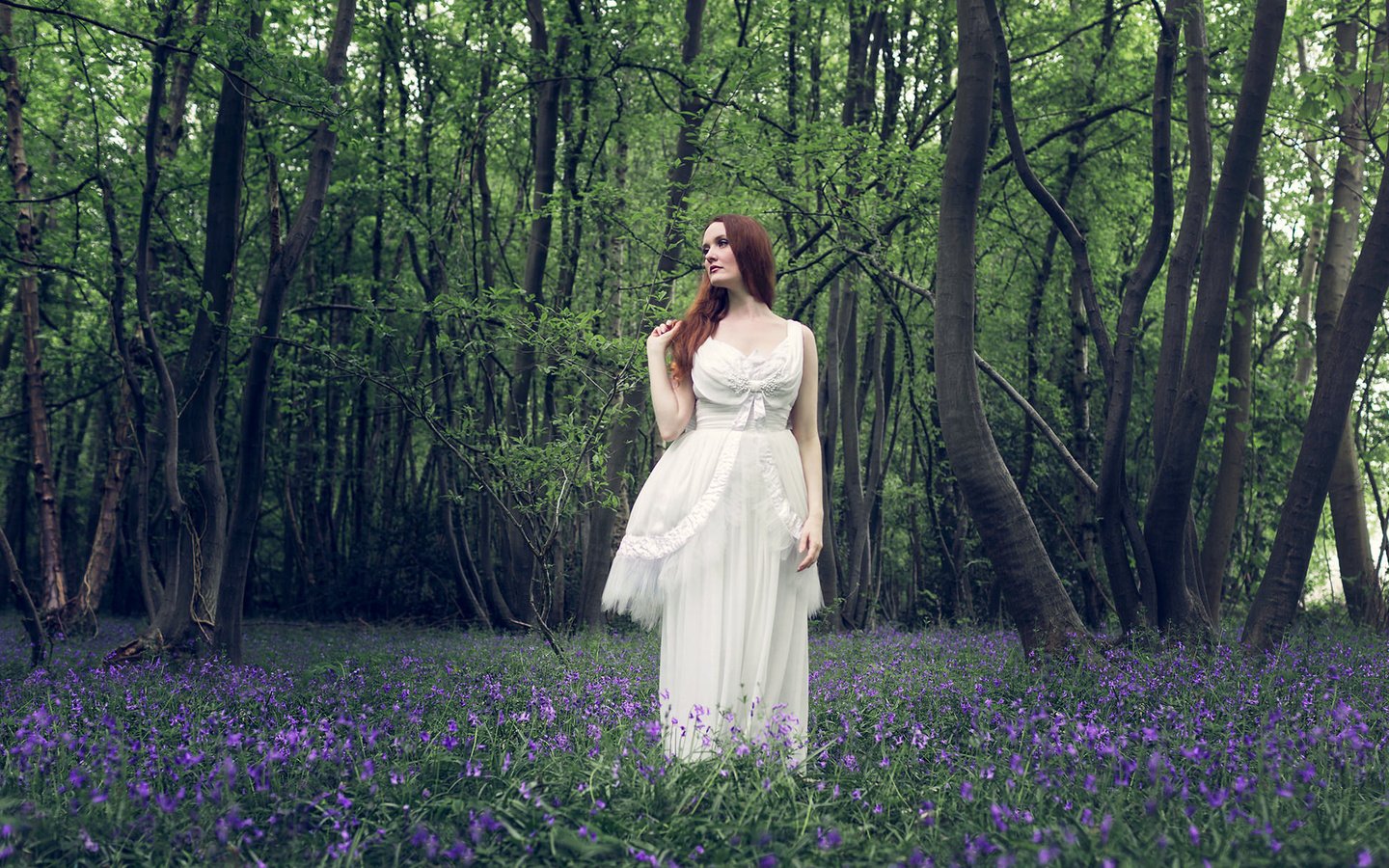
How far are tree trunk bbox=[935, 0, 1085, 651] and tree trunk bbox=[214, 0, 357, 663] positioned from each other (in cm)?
440

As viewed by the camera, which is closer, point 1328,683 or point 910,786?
point 910,786

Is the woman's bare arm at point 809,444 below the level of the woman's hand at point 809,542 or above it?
above

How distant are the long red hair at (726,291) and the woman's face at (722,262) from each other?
2cm

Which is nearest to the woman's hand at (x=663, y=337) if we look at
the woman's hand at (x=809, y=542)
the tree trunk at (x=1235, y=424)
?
the woman's hand at (x=809, y=542)

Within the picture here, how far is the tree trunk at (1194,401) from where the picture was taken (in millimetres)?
7410

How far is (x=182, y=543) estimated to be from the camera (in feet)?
26.3

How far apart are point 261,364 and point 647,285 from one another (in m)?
3.01

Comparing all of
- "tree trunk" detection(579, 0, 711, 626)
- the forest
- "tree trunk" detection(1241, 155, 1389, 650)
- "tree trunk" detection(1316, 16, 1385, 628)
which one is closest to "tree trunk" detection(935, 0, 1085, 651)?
the forest

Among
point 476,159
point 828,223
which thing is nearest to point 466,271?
point 476,159

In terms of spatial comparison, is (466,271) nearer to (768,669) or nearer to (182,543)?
(182,543)

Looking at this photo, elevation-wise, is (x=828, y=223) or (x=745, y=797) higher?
(x=828, y=223)

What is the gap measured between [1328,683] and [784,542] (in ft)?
12.1

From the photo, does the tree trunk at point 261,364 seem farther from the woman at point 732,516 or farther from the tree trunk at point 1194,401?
the tree trunk at point 1194,401

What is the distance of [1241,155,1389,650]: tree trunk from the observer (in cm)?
637
